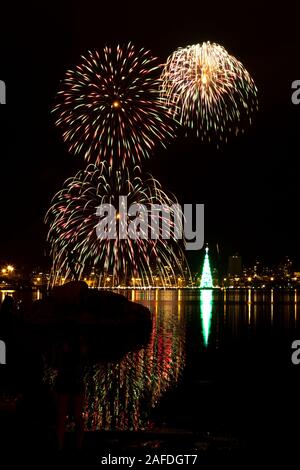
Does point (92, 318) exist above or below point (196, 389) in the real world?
above

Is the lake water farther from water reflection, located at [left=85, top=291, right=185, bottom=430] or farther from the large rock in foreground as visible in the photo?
the large rock in foreground

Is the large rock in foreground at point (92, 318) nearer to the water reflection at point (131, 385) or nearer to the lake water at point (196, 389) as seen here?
the lake water at point (196, 389)

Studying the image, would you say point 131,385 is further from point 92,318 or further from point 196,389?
point 92,318

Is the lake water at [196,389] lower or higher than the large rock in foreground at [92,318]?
lower

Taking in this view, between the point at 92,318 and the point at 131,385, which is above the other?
the point at 92,318

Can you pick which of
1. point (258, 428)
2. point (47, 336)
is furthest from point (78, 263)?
point (258, 428)

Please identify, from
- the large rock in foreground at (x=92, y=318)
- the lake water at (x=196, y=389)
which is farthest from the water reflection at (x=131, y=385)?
the large rock in foreground at (x=92, y=318)

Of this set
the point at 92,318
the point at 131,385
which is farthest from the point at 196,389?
the point at 92,318

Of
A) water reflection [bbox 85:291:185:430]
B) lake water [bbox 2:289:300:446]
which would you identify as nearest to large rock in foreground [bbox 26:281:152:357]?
lake water [bbox 2:289:300:446]

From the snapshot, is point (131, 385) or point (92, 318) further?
point (92, 318)

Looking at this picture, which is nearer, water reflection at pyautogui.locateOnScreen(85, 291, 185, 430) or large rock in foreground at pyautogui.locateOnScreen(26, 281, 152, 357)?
water reflection at pyautogui.locateOnScreen(85, 291, 185, 430)
